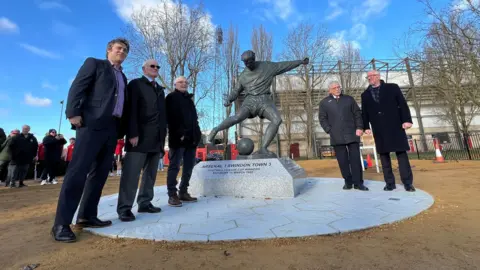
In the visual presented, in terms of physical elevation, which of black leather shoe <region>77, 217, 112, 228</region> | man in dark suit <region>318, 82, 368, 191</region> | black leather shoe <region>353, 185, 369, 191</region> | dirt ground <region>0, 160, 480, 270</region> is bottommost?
dirt ground <region>0, 160, 480, 270</region>

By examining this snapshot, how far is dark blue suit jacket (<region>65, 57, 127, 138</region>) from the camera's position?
2.32 meters

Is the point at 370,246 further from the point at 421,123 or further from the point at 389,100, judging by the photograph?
the point at 421,123

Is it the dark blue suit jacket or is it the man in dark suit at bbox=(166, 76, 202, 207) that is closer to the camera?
the dark blue suit jacket

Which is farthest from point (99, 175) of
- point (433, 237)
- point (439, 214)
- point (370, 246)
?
point (439, 214)

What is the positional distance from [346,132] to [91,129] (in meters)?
3.90

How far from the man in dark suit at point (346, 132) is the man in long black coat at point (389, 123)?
0.28 meters

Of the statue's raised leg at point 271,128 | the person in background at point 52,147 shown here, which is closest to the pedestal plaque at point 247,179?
the statue's raised leg at point 271,128

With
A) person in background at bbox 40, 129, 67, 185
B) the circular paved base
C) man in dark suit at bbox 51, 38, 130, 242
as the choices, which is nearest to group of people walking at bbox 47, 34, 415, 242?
man in dark suit at bbox 51, 38, 130, 242

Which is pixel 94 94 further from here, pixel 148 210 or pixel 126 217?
pixel 148 210

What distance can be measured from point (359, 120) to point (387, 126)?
0.45 metres

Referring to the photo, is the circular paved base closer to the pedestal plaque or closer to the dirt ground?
the dirt ground

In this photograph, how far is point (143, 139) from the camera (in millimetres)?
2955

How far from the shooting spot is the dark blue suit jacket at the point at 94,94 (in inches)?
91.5

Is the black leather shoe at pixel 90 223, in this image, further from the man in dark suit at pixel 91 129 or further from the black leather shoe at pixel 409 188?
the black leather shoe at pixel 409 188
